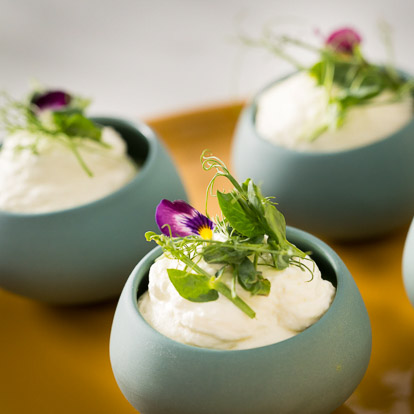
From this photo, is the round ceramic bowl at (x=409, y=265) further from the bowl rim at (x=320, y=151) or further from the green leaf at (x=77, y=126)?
the green leaf at (x=77, y=126)

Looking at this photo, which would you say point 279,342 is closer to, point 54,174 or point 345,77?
point 54,174

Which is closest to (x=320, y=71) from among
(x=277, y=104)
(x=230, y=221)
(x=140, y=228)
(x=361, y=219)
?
(x=277, y=104)

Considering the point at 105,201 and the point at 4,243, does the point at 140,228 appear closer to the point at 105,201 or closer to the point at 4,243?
the point at 105,201

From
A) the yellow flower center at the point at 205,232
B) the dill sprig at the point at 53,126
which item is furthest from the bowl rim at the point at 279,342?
the dill sprig at the point at 53,126

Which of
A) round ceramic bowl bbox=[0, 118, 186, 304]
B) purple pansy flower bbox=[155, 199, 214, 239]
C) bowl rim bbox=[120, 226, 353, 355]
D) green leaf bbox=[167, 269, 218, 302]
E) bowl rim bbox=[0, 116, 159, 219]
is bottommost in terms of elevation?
round ceramic bowl bbox=[0, 118, 186, 304]

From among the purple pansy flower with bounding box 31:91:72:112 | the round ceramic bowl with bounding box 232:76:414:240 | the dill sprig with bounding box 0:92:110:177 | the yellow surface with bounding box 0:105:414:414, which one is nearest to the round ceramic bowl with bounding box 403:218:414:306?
the yellow surface with bounding box 0:105:414:414

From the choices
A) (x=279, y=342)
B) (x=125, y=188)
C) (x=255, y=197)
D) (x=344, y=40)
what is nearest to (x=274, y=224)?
(x=255, y=197)

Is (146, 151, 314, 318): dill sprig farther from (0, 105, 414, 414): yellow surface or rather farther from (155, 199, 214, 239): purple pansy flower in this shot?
(0, 105, 414, 414): yellow surface
